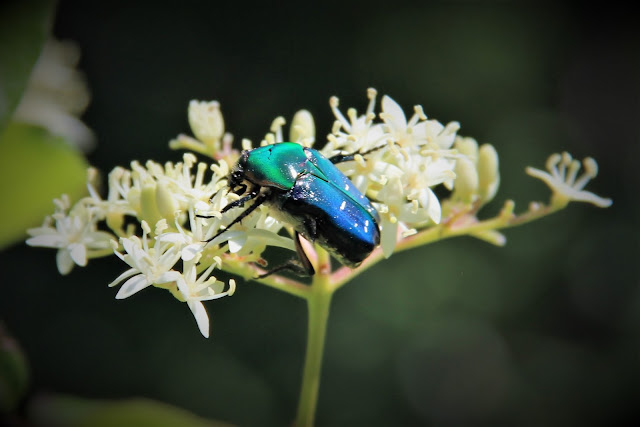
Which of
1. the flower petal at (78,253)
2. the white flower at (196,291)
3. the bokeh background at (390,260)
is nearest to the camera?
the white flower at (196,291)

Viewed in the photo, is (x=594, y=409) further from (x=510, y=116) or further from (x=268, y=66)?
(x=268, y=66)

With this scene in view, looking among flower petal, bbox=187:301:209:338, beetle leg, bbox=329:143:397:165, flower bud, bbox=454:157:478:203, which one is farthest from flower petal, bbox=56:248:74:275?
flower bud, bbox=454:157:478:203

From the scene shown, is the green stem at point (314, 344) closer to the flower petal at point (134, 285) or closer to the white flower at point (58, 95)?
the flower petal at point (134, 285)

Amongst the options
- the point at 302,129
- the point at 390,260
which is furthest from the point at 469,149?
the point at 390,260

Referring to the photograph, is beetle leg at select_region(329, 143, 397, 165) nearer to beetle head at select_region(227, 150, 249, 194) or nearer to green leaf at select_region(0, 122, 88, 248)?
beetle head at select_region(227, 150, 249, 194)

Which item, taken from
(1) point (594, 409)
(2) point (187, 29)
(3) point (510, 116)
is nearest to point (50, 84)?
(2) point (187, 29)

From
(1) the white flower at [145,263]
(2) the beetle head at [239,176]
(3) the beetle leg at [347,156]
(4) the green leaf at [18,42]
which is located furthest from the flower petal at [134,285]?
(3) the beetle leg at [347,156]

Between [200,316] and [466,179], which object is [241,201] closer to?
[200,316]
